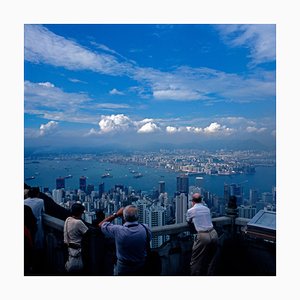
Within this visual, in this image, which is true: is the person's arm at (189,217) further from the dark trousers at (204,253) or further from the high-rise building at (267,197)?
the high-rise building at (267,197)

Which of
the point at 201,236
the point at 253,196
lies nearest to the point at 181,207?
the point at 201,236

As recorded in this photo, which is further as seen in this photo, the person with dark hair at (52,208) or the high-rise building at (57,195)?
the high-rise building at (57,195)

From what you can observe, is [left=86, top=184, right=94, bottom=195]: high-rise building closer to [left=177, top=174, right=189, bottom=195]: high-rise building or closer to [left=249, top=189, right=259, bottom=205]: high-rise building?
[left=177, top=174, right=189, bottom=195]: high-rise building

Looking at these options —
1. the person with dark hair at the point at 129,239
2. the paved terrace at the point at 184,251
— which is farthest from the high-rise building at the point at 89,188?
the person with dark hair at the point at 129,239

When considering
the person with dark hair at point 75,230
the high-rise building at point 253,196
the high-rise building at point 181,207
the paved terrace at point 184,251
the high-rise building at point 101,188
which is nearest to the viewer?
the person with dark hair at point 75,230

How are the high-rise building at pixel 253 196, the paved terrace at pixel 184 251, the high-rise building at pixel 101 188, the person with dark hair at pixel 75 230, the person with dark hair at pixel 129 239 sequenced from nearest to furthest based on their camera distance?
the person with dark hair at pixel 129 239 < the person with dark hair at pixel 75 230 < the paved terrace at pixel 184 251 < the high-rise building at pixel 101 188 < the high-rise building at pixel 253 196

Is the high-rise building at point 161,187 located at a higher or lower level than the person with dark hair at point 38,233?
higher
